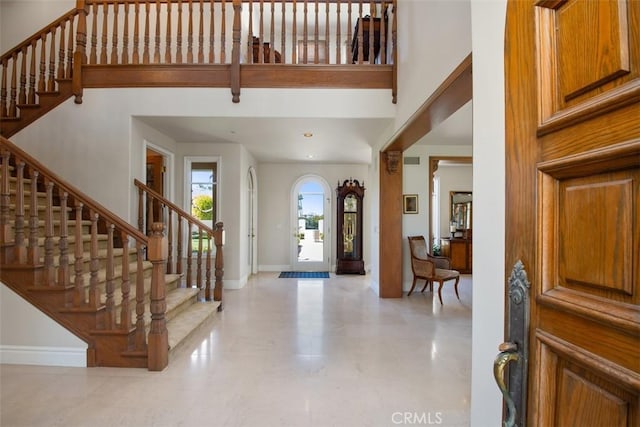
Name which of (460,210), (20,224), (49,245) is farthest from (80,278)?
(460,210)

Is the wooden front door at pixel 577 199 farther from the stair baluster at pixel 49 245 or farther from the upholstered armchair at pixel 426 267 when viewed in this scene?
the upholstered armchair at pixel 426 267

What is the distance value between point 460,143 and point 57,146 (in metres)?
5.92

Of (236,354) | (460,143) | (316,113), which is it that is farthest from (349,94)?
(236,354)

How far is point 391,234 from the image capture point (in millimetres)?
5020

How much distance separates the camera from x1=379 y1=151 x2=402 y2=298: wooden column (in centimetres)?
501

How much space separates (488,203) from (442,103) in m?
1.93

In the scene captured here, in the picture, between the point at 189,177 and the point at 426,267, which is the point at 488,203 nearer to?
the point at 426,267

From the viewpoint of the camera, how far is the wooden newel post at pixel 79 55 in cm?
399

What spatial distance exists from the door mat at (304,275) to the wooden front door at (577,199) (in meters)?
6.16

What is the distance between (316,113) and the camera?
416 centimetres

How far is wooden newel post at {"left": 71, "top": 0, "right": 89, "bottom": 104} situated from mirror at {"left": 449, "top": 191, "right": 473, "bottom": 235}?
756 cm

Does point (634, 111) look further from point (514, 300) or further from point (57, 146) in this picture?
point (57, 146)

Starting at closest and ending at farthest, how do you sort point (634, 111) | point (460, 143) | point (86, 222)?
point (634, 111)
point (86, 222)
point (460, 143)

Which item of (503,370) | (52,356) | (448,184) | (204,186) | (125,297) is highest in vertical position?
(448,184)
